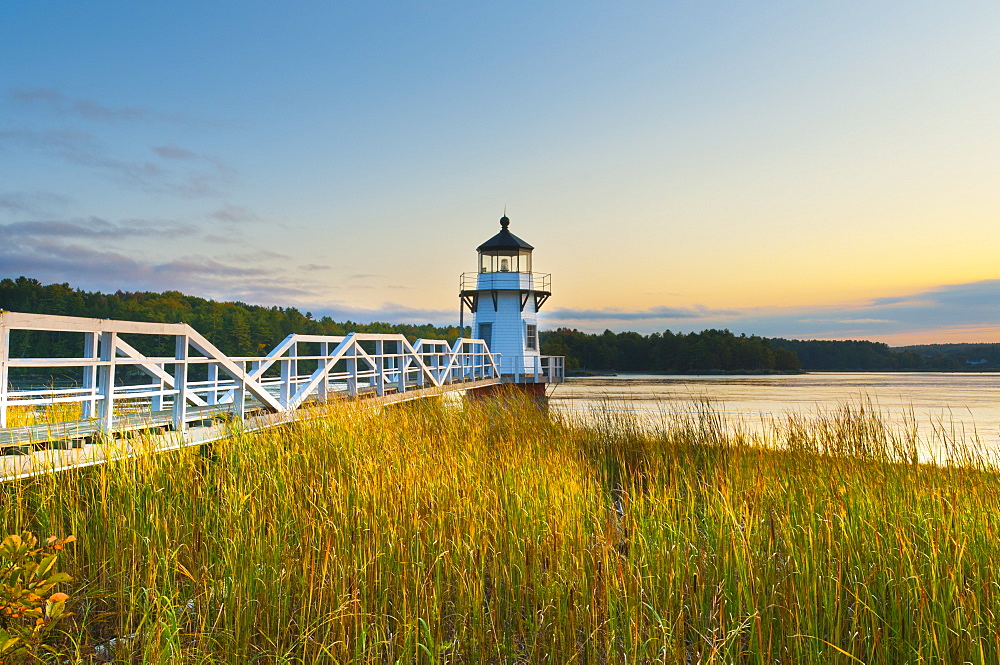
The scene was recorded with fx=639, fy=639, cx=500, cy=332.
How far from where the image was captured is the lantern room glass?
27547mm

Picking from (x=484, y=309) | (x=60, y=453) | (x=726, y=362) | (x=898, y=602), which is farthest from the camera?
(x=726, y=362)

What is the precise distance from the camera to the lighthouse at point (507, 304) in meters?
27.2

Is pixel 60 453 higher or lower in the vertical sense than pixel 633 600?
higher

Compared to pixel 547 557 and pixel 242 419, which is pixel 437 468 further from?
pixel 242 419

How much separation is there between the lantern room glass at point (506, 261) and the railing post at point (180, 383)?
21295 millimetres

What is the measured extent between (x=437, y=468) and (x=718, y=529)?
8.00 feet

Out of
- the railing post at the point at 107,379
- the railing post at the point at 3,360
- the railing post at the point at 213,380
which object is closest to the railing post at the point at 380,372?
the railing post at the point at 213,380

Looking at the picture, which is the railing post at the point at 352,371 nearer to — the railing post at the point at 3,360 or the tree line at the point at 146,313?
the railing post at the point at 3,360

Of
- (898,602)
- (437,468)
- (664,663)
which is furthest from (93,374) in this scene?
(898,602)

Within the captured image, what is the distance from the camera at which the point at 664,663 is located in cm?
285

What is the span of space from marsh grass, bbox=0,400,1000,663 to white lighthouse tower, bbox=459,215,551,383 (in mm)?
21415

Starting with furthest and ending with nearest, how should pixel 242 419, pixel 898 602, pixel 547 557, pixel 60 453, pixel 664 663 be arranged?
pixel 242 419
pixel 60 453
pixel 547 557
pixel 898 602
pixel 664 663

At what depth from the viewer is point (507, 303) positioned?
27391 millimetres

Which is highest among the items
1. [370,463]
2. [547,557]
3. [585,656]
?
[370,463]
